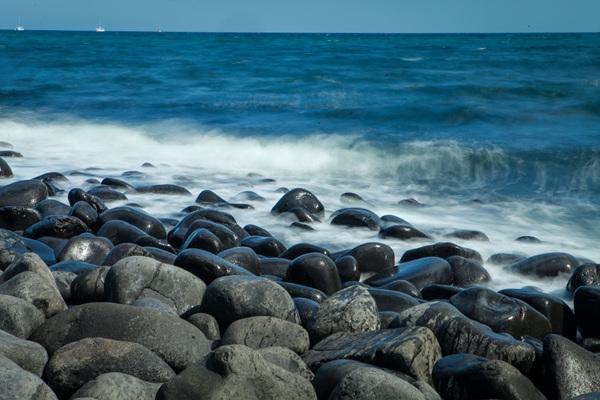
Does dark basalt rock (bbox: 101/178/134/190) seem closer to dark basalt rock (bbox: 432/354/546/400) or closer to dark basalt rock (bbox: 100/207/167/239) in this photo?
dark basalt rock (bbox: 100/207/167/239)

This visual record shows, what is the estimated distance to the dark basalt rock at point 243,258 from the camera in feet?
18.3

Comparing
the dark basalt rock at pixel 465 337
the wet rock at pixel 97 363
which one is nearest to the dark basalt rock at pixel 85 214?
the dark basalt rock at pixel 465 337

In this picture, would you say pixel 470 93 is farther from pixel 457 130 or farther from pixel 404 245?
pixel 404 245

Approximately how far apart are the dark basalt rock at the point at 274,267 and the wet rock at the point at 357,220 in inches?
79.0

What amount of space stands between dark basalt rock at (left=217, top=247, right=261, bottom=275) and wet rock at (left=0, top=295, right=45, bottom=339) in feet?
6.40

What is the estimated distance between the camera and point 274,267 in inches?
230

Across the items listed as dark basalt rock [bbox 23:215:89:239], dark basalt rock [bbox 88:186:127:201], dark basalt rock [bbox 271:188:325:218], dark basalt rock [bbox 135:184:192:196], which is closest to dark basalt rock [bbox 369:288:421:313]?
dark basalt rock [bbox 23:215:89:239]

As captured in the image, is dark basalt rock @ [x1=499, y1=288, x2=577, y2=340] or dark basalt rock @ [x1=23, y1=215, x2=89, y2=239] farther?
dark basalt rock @ [x1=23, y1=215, x2=89, y2=239]

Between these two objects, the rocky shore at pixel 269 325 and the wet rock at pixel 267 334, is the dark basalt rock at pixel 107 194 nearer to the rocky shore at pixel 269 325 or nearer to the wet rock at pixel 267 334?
the rocky shore at pixel 269 325

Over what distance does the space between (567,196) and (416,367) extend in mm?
8005

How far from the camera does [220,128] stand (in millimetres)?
15945

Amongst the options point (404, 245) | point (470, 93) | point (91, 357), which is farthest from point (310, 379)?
point (470, 93)

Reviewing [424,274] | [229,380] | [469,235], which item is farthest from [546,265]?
[229,380]

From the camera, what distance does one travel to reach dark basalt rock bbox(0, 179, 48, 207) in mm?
7547
